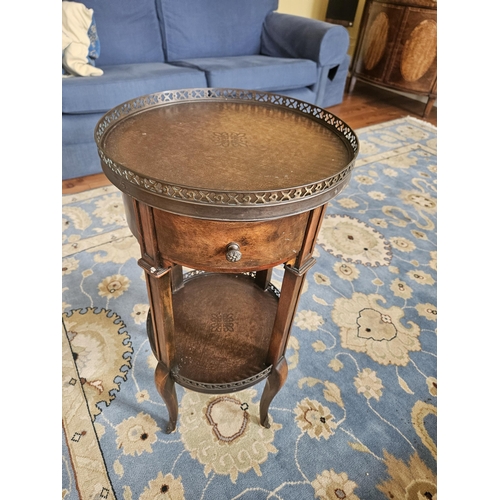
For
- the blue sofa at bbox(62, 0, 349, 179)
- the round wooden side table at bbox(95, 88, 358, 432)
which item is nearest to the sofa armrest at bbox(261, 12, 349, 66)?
the blue sofa at bbox(62, 0, 349, 179)

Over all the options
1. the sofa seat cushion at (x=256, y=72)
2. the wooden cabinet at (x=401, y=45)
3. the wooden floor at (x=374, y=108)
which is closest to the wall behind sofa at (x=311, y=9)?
the wooden cabinet at (x=401, y=45)

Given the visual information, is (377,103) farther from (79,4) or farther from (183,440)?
(183,440)

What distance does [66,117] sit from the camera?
6.88 feet

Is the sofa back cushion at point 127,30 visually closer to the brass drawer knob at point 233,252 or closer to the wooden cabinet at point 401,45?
the wooden cabinet at point 401,45

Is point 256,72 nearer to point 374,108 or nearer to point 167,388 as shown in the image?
point 374,108

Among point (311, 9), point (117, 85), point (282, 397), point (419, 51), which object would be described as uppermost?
point (311, 9)

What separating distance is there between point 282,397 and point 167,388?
45 cm

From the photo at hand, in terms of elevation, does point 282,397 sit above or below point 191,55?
below

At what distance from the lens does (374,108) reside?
391 cm

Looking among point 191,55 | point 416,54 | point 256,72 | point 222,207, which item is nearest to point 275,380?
point 222,207

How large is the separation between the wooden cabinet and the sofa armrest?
29.9 inches

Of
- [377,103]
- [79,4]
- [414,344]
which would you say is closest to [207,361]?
[414,344]

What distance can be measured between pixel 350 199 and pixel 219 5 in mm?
2013

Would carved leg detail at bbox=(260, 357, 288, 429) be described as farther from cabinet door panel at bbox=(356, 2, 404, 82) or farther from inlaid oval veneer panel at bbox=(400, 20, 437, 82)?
cabinet door panel at bbox=(356, 2, 404, 82)
